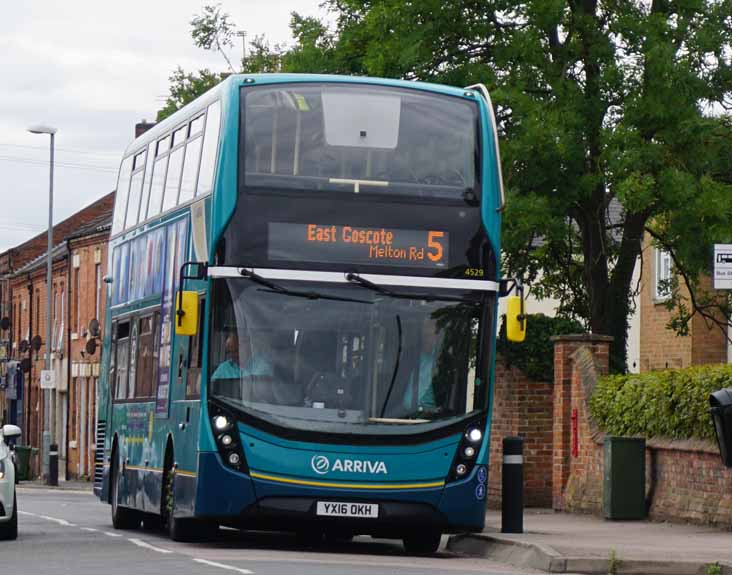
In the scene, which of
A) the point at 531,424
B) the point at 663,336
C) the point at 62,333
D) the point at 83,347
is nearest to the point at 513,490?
the point at 531,424

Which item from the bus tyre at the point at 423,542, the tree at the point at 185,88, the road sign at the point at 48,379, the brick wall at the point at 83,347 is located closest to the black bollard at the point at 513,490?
the bus tyre at the point at 423,542

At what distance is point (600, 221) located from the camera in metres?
30.1

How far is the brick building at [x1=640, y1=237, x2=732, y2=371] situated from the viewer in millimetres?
44156

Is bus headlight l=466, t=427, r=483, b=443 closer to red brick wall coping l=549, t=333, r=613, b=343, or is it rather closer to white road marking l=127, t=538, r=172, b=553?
white road marking l=127, t=538, r=172, b=553

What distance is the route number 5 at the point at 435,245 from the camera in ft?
Result: 56.7

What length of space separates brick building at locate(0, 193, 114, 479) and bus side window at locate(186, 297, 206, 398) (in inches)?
1529

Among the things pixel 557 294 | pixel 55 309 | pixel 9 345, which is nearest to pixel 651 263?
pixel 557 294

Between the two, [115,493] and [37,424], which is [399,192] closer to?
[115,493]

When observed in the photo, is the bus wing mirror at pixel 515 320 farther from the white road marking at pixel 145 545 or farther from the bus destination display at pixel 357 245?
the white road marking at pixel 145 545

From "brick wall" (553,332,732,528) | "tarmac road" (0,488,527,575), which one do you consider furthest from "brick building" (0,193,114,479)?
"tarmac road" (0,488,527,575)

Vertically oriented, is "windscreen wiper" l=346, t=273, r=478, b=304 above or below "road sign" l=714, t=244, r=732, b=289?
below

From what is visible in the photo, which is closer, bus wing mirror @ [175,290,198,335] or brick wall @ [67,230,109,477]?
bus wing mirror @ [175,290,198,335]

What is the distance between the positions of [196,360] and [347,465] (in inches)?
72.1

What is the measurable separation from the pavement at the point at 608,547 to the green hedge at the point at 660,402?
1225mm
